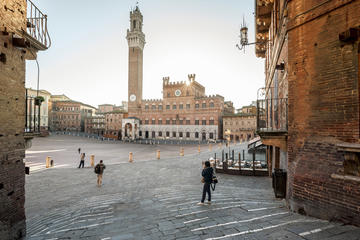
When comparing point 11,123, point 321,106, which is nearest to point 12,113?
point 11,123

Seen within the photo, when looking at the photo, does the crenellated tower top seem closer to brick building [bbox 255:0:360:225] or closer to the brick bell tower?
the brick bell tower

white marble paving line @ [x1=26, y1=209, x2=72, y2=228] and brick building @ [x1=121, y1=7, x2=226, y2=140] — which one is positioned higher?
brick building @ [x1=121, y1=7, x2=226, y2=140]

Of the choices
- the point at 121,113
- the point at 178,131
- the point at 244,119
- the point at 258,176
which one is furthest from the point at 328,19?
the point at 121,113

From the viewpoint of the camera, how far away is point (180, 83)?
59406 mm

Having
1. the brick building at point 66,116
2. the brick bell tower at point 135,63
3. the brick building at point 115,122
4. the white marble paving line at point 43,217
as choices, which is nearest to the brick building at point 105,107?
the brick building at point 66,116

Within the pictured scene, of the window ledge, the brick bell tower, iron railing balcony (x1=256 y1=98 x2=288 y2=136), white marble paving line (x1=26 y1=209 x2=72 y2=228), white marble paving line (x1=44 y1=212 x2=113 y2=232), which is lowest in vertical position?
white marble paving line (x1=26 y1=209 x2=72 y2=228)

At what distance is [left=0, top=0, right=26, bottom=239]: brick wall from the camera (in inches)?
176

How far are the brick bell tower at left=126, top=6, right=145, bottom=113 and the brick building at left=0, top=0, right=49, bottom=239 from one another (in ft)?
198

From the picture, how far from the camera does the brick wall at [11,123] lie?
4473mm

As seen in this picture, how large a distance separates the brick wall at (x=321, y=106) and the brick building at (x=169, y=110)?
163 ft

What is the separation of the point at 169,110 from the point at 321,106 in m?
56.7

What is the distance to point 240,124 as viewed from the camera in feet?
174

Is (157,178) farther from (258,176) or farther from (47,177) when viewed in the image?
(47,177)

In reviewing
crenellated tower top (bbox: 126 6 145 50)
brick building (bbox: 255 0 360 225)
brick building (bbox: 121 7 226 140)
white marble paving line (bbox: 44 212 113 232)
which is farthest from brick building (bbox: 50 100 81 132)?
brick building (bbox: 255 0 360 225)
